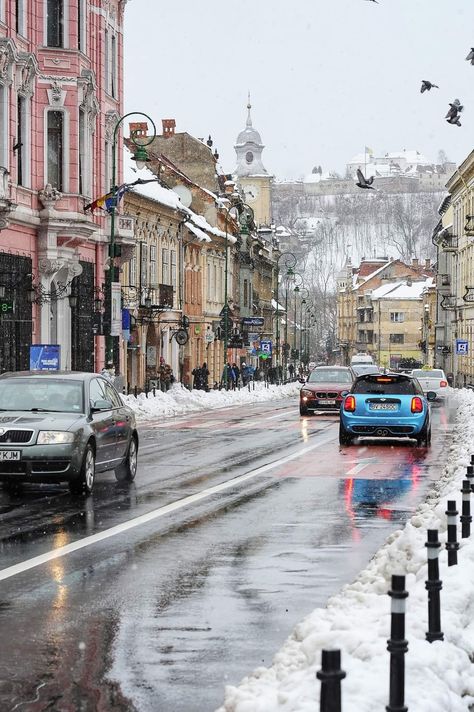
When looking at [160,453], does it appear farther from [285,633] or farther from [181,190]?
[181,190]

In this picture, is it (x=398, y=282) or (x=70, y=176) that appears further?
(x=398, y=282)

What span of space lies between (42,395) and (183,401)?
33.1 m

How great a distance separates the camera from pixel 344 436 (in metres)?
26.9

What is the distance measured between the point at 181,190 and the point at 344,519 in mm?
65543

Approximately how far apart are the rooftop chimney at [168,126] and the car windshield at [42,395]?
72.7 meters

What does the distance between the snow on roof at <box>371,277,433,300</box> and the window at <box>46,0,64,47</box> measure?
5278 inches

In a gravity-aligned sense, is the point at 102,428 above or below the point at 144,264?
below

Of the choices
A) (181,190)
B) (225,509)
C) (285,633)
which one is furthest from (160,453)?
(181,190)

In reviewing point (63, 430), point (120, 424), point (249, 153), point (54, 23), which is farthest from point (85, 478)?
point (249, 153)

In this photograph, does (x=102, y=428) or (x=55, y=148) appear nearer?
(x=102, y=428)

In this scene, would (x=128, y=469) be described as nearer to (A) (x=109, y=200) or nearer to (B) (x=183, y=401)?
(A) (x=109, y=200)

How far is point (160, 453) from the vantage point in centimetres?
2466

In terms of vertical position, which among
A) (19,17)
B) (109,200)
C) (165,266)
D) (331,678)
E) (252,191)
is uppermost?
(252,191)

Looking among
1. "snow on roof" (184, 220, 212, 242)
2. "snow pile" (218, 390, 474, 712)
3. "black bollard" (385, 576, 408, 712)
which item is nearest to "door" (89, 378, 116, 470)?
"snow pile" (218, 390, 474, 712)
